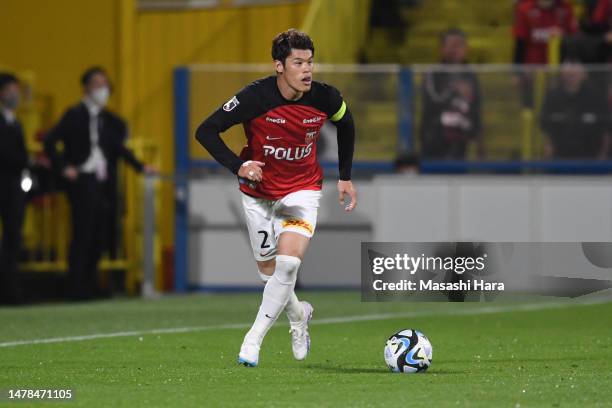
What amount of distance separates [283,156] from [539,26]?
947cm

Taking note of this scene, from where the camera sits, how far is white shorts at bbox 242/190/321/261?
997 centimetres

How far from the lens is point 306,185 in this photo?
10086 mm

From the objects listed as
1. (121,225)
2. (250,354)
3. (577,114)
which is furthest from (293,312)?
(121,225)

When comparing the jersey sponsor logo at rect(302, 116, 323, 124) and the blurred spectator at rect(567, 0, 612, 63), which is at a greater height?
the blurred spectator at rect(567, 0, 612, 63)

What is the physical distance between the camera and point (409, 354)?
935 cm

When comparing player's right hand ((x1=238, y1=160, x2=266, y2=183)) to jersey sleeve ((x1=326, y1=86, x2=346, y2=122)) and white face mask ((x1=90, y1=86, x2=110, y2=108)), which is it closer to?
jersey sleeve ((x1=326, y1=86, x2=346, y2=122))

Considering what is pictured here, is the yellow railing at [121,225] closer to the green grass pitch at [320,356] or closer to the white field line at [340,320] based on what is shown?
the green grass pitch at [320,356]

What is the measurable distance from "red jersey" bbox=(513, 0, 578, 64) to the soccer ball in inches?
389

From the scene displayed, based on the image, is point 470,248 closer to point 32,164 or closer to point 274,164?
point 274,164

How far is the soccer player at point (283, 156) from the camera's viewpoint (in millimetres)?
9820

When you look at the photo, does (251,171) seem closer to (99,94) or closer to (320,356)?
(320,356)

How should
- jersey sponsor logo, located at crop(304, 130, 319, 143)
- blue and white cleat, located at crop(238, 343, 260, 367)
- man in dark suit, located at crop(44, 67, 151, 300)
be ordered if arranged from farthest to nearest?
man in dark suit, located at crop(44, 67, 151, 300), jersey sponsor logo, located at crop(304, 130, 319, 143), blue and white cleat, located at crop(238, 343, 260, 367)

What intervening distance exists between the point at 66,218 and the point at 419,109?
13.7 feet

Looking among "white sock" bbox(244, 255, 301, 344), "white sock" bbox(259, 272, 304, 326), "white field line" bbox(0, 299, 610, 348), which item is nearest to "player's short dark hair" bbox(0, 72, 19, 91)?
"white field line" bbox(0, 299, 610, 348)
